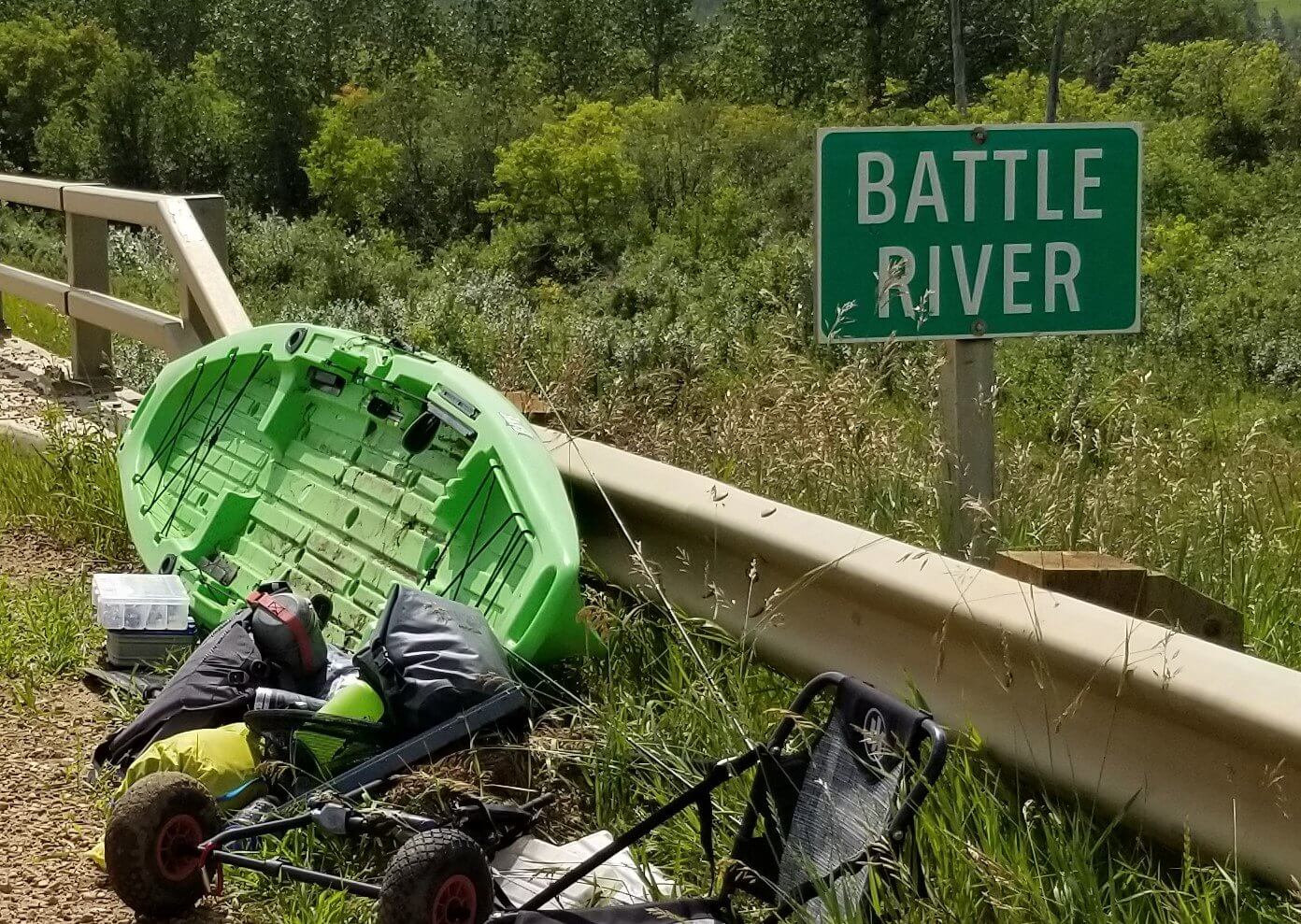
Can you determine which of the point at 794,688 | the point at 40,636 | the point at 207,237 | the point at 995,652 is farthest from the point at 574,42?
the point at 995,652

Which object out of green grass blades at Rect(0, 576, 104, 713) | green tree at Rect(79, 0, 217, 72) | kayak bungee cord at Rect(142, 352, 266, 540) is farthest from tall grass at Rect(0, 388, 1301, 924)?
green tree at Rect(79, 0, 217, 72)

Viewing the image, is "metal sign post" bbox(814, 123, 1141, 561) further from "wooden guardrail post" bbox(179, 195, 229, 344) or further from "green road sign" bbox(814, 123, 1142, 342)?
"wooden guardrail post" bbox(179, 195, 229, 344)

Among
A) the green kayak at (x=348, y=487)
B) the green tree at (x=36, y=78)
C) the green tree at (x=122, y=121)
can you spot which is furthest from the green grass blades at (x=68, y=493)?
the green tree at (x=36, y=78)

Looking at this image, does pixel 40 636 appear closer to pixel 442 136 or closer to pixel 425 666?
pixel 425 666

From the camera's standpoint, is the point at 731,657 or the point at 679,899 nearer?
the point at 679,899

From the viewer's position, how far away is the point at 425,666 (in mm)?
3418

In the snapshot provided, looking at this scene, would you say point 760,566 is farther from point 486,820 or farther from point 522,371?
point 522,371

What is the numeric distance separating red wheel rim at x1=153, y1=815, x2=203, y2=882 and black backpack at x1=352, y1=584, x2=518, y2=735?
53 centimetres

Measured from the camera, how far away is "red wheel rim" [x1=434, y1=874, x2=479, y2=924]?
8.89 ft

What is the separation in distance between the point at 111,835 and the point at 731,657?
135 cm

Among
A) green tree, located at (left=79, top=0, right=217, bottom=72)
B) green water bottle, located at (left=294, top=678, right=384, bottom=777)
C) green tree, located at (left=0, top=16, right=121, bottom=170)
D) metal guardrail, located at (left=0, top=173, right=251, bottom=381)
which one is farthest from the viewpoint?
green tree, located at (left=79, top=0, right=217, bottom=72)

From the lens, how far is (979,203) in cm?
367

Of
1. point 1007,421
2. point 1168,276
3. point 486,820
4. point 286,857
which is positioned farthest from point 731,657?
point 1168,276

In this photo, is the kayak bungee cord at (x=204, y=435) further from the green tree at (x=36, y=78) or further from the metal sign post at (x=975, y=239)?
the green tree at (x=36, y=78)
